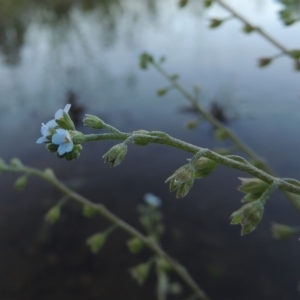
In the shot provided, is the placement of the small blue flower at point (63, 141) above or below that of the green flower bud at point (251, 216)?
above

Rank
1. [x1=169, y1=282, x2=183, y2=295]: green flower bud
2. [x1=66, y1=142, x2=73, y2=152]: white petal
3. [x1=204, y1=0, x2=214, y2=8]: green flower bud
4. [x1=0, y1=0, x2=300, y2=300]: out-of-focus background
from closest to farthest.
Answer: [x1=66, y1=142, x2=73, y2=152]: white petal < [x1=204, y1=0, x2=214, y2=8]: green flower bud < [x1=169, y1=282, x2=183, y2=295]: green flower bud < [x1=0, y1=0, x2=300, y2=300]: out-of-focus background

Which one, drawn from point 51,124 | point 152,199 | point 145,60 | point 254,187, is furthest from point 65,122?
point 152,199

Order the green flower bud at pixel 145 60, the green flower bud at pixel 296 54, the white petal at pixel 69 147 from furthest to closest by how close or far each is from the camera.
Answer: the green flower bud at pixel 145 60, the green flower bud at pixel 296 54, the white petal at pixel 69 147

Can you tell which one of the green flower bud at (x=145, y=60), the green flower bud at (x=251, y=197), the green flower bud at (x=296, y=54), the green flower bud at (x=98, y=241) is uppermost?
the green flower bud at (x=145, y=60)

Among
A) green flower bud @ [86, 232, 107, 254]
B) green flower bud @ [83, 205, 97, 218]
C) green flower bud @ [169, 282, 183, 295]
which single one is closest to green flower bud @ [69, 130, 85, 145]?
green flower bud @ [83, 205, 97, 218]

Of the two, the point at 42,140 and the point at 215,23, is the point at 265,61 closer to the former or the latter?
the point at 215,23

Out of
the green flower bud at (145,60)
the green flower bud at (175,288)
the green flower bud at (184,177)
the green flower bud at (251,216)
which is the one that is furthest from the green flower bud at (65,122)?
the green flower bud at (175,288)

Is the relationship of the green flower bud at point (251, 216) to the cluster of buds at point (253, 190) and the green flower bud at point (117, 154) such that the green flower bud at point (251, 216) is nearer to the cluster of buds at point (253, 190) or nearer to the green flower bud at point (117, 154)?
the cluster of buds at point (253, 190)

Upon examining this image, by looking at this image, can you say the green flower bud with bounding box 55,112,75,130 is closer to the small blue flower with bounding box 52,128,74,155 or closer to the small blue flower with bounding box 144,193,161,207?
the small blue flower with bounding box 52,128,74,155
